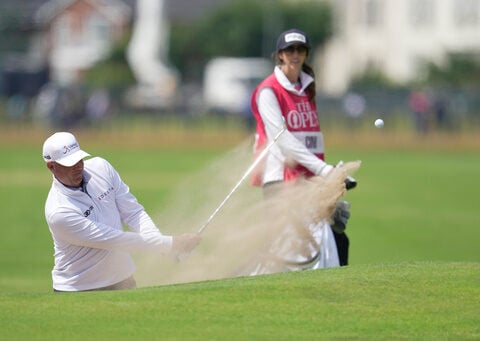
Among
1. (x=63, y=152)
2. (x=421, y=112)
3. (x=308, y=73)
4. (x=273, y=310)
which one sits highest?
(x=308, y=73)

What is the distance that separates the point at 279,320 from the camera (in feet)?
26.2

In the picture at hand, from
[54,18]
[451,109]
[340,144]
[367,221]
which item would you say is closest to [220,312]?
[367,221]

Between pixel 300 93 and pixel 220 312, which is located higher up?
pixel 300 93

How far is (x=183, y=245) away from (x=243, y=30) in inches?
2705

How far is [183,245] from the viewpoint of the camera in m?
9.24

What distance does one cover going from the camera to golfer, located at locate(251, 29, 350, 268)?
1040 cm

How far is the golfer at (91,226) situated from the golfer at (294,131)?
146cm

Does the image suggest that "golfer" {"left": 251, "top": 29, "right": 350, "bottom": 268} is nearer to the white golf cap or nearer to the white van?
Result: the white golf cap

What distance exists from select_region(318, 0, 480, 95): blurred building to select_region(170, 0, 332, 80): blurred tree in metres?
1.89

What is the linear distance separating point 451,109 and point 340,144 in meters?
5.83

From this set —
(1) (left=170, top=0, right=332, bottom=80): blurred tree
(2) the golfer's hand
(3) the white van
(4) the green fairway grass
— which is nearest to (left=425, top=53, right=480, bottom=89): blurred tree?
(3) the white van

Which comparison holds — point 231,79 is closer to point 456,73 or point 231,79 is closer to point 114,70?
point 456,73

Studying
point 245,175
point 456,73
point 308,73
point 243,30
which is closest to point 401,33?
point 243,30

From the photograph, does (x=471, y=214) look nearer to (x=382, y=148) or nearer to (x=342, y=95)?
(x=382, y=148)
